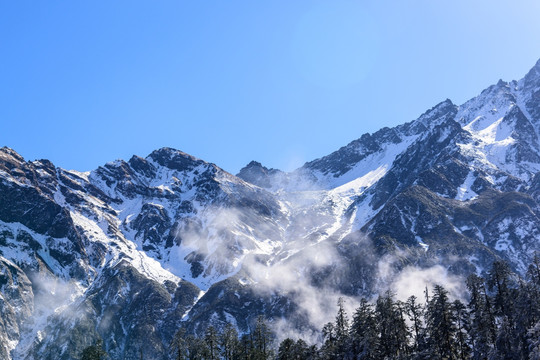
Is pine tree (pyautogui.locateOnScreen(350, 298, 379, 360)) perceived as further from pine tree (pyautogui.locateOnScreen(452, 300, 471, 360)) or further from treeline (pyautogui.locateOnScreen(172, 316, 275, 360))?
treeline (pyautogui.locateOnScreen(172, 316, 275, 360))

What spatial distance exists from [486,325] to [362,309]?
24.8m

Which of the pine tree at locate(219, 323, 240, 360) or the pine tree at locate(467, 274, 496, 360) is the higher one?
the pine tree at locate(467, 274, 496, 360)

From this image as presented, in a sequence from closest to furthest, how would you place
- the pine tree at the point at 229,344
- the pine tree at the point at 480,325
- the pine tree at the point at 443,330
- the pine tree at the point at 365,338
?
the pine tree at the point at 443,330 → the pine tree at the point at 480,325 → the pine tree at the point at 365,338 → the pine tree at the point at 229,344

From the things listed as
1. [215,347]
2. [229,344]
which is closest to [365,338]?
[229,344]

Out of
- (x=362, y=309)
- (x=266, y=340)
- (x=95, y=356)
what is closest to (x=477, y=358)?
(x=362, y=309)

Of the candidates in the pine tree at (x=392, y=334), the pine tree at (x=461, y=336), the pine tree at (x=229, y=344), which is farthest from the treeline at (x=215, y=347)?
the pine tree at (x=461, y=336)

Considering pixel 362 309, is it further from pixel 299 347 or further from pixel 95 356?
pixel 95 356

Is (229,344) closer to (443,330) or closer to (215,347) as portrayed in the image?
(215,347)

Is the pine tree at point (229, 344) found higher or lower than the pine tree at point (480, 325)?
lower

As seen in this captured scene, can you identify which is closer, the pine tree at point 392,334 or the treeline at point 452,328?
the treeline at point 452,328

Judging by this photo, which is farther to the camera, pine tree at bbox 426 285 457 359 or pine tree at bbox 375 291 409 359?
pine tree at bbox 375 291 409 359

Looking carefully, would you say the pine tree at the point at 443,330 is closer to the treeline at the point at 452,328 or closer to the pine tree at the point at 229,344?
the treeline at the point at 452,328

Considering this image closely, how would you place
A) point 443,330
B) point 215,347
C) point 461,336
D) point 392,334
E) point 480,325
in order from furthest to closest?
point 215,347, point 392,334, point 480,325, point 461,336, point 443,330

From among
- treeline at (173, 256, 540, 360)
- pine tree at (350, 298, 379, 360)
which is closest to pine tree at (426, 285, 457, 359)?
treeline at (173, 256, 540, 360)
